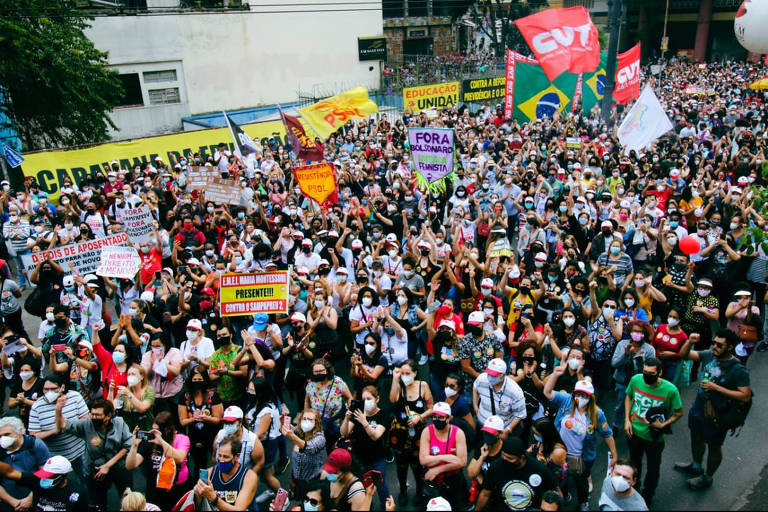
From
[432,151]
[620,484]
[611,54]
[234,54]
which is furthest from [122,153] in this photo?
[234,54]

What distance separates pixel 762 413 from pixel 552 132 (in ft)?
43.1

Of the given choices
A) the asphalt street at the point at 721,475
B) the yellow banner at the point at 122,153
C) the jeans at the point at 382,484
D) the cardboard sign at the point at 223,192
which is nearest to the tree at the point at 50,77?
the yellow banner at the point at 122,153

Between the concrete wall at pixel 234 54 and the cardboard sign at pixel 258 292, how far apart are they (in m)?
22.6

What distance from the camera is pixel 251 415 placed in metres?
5.90

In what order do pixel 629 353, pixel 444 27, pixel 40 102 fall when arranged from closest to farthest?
1. pixel 629 353
2. pixel 40 102
3. pixel 444 27

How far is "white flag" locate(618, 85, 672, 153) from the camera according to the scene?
13820mm

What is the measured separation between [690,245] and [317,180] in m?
6.23

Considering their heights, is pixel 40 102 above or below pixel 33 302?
above

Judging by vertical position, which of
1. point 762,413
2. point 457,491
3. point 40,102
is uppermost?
point 40,102

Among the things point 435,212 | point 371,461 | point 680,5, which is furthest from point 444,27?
point 371,461

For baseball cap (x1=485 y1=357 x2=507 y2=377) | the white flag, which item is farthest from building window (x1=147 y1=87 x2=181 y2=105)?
baseball cap (x1=485 y1=357 x2=507 y2=377)

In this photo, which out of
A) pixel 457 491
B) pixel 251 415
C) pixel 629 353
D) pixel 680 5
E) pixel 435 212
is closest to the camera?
pixel 457 491

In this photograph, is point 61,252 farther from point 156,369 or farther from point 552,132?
point 552,132

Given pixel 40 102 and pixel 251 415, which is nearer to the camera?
pixel 251 415
